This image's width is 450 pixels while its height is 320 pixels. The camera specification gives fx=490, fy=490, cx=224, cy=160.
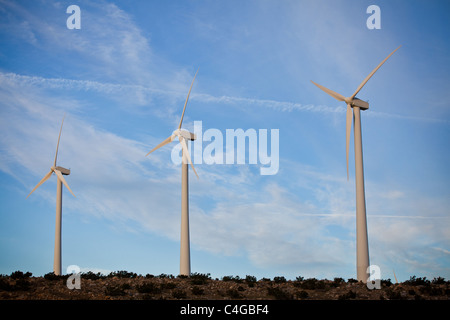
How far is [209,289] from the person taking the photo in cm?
4416

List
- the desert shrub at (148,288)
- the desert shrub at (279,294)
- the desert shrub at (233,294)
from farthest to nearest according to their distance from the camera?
the desert shrub at (148,288) < the desert shrub at (233,294) < the desert shrub at (279,294)

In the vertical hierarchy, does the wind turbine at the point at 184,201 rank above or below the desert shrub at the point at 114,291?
above

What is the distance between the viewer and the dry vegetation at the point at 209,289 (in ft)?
134

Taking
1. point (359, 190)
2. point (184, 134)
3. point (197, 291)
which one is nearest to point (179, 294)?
point (197, 291)

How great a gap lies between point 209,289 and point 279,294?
6.77 metres

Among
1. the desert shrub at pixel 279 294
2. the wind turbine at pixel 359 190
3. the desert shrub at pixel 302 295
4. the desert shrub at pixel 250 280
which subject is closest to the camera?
the desert shrub at pixel 279 294

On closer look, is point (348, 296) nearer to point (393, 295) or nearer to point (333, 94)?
point (393, 295)

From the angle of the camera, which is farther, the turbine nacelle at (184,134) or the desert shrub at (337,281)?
the turbine nacelle at (184,134)

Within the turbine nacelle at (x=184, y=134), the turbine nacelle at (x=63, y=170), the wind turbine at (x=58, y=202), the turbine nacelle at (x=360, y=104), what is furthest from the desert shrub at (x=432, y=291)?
the turbine nacelle at (x=63, y=170)

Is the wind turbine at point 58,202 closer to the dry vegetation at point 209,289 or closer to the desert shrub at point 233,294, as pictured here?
the dry vegetation at point 209,289
